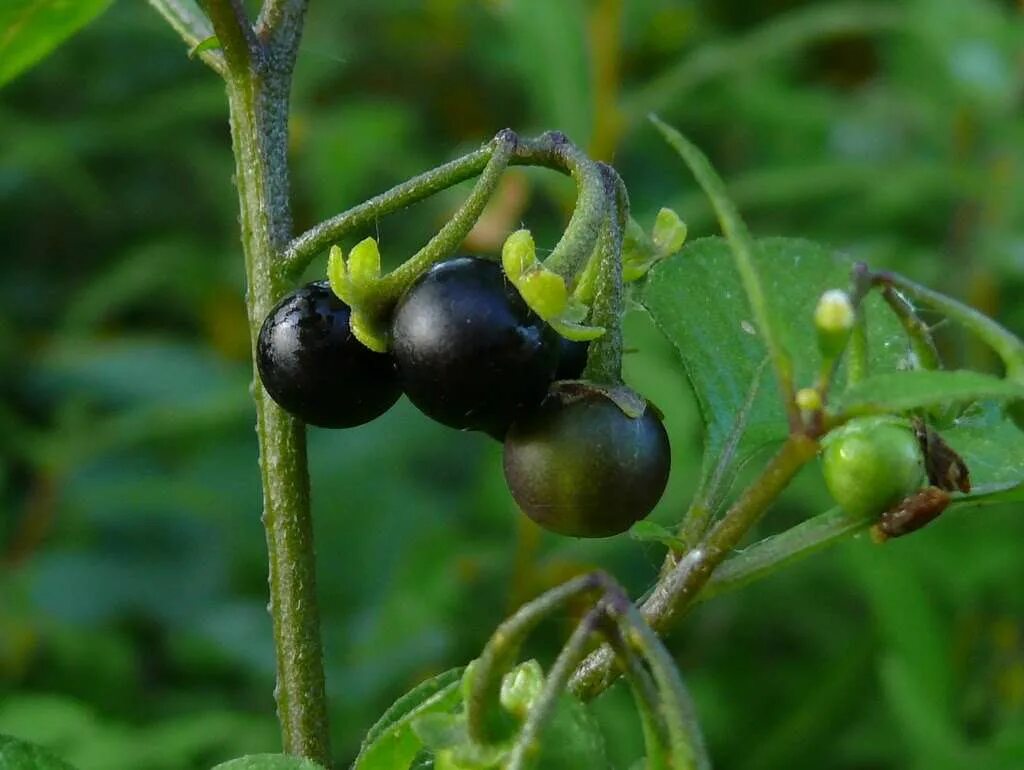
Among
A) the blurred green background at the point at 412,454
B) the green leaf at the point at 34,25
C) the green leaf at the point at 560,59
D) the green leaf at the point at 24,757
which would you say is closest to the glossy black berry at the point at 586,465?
the green leaf at the point at 24,757

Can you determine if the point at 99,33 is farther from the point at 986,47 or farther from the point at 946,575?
the point at 946,575

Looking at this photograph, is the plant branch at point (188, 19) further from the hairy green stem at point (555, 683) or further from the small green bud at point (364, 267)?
the hairy green stem at point (555, 683)

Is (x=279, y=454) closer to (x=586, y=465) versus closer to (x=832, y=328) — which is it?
(x=586, y=465)

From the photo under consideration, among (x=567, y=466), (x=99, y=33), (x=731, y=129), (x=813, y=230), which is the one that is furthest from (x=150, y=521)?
(x=567, y=466)

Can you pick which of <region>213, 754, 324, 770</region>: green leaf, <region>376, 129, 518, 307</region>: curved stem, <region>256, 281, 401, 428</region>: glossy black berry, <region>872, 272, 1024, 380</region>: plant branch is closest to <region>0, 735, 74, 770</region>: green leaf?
<region>213, 754, 324, 770</region>: green leaf

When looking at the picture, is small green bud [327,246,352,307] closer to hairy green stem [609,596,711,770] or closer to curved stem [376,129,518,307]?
curved stem [376,129,518,307]
